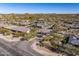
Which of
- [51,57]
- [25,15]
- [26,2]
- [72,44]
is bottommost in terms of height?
[51,57]

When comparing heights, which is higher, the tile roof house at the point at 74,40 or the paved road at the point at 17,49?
the tile roof house at the point at 74,40

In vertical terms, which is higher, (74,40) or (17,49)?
(74,40)

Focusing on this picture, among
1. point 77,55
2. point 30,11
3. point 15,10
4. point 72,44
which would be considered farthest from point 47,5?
point 77,55

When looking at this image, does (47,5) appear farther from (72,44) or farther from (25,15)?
(72,44)

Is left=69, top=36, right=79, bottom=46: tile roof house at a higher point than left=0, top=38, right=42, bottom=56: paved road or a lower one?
higher

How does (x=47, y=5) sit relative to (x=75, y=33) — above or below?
above

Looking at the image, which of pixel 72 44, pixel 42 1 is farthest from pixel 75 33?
pixel 42 1
